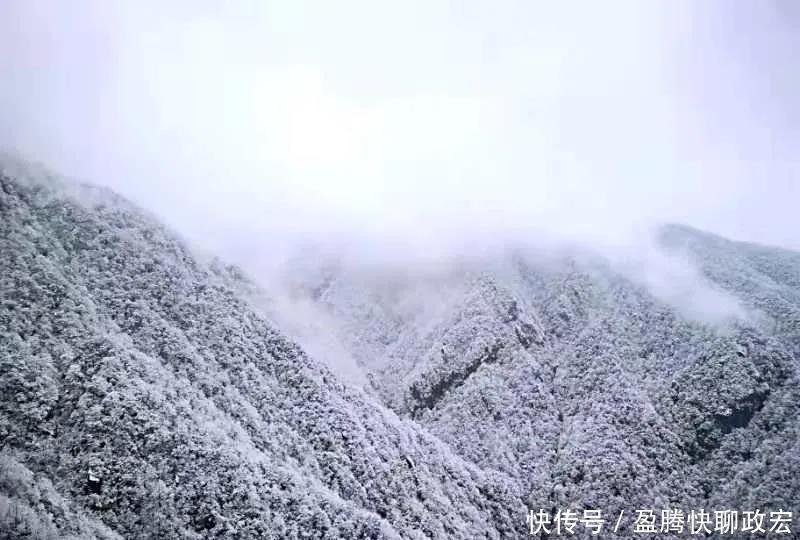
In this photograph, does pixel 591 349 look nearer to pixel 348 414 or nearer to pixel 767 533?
pixel 767 533

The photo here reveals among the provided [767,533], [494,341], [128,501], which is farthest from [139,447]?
[767,533]

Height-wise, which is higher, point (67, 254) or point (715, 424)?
point (715, 424)

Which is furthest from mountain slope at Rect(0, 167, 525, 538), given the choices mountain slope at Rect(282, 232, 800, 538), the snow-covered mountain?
mountain slope at Rect(282, 232, 800, 538)

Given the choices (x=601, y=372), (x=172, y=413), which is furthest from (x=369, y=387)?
(x=172, y=413)

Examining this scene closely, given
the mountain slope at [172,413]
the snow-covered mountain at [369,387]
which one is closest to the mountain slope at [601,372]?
the snow-covered mountain at [369,387]

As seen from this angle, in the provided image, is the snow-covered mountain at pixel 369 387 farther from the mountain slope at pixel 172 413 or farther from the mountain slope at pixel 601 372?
the mountain slope at pixel 601 372

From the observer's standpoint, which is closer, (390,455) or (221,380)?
(221,380)
